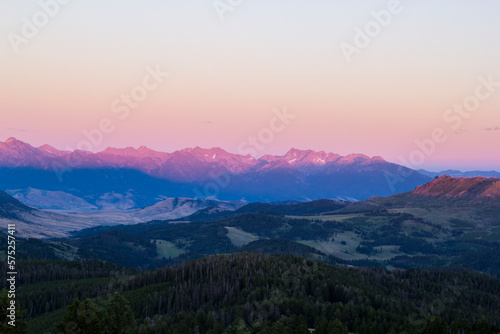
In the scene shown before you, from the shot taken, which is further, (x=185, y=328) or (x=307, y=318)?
(x=307, y=318)

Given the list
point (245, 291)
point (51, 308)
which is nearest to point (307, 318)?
point (245, 291)

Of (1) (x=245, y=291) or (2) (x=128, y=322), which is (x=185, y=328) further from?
(1) (x=245, y=291)

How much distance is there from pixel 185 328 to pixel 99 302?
58753mm

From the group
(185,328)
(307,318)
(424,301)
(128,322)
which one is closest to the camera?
(128,322)

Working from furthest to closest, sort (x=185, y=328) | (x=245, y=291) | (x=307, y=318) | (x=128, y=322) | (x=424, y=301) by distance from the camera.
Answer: (x=424, y=301) → (x=245, y=291) → (x=307, y=318) → (x=185, y=328) → (x=128, y=322)

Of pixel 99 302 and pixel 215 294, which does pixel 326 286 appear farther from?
pixel 99 302

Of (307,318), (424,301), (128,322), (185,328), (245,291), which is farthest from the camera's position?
(424,301)

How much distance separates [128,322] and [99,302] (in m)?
74.0

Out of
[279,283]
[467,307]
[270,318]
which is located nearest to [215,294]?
[279,283]

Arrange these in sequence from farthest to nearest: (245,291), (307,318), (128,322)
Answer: (245,291)
(307,318)
(128,322)

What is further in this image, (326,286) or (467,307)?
(467,307)

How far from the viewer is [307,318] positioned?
145 m

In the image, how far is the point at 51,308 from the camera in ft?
649

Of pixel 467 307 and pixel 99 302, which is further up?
pixel 99 302
